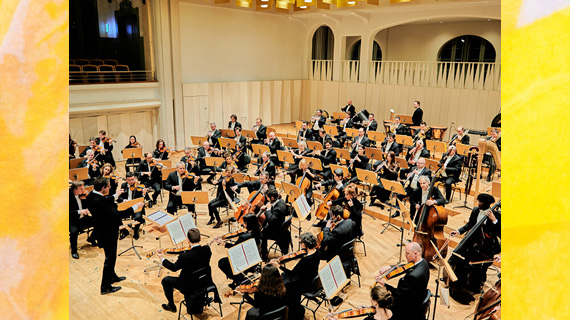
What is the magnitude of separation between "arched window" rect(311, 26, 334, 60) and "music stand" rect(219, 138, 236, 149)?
1220cm

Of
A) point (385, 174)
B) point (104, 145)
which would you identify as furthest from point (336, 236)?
point (104, 145)

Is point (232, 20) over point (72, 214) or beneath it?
over

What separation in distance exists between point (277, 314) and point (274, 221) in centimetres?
230

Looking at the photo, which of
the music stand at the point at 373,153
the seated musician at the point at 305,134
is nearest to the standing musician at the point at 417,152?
the music stand at the point at 373,153

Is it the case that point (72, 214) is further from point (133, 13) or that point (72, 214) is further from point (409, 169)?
point (133, 13)

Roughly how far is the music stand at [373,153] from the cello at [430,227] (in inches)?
139

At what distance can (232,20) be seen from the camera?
15883 millimetres

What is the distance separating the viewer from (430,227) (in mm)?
6008

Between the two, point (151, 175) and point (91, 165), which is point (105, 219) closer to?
point (151, 175)

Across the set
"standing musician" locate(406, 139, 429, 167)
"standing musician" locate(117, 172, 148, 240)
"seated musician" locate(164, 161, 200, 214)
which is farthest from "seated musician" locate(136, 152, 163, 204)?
"standing musician" locate(406, 139, 429, 167)

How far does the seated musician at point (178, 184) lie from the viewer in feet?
26.4

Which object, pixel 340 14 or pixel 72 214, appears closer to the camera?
pixel 72 214

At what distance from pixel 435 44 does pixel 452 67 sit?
3340mm
